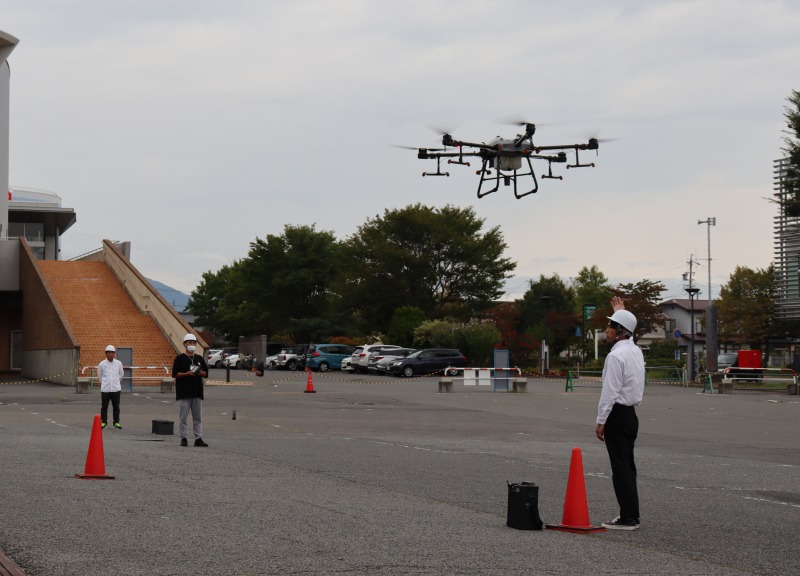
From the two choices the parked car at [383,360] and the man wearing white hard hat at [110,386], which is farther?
the parked car at [383,360]

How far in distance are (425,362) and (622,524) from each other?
1914 inches

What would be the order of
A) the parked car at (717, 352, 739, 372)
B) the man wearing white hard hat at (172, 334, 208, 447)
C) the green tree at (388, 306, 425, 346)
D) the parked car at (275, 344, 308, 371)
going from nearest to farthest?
the man wearing white hard hat at (172, 334, 208, 447), the parked car at (717, 352, 739, 372), the parked car at (275, 344, 308, 371), the green tree at (388, 306, 425, 346)

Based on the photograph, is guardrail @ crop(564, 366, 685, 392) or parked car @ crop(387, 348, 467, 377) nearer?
guardrail @ crop(564, 366, 685, 392)

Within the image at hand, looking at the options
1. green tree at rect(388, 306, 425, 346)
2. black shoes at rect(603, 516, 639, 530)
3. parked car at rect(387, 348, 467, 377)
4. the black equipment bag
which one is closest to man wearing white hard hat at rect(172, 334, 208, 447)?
the black equipment bag

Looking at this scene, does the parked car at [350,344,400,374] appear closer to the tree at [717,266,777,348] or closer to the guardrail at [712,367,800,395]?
the guardrail at [712,367,800,395]

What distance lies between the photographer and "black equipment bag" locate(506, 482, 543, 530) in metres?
9.19

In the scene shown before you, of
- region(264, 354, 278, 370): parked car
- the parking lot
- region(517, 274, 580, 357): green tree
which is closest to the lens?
the parking lot

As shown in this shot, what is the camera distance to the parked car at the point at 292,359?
66.4 m

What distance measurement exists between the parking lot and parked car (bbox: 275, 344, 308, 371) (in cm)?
4097

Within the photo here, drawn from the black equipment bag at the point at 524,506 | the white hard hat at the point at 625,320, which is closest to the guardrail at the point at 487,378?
the white hard hat at the point at 625,320

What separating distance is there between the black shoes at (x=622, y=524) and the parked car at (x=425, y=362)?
158 ft

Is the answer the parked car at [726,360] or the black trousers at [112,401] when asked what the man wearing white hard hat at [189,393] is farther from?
the parked car at [726,360]

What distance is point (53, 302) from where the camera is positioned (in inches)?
1786

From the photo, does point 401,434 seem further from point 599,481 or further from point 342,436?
point 599,481
